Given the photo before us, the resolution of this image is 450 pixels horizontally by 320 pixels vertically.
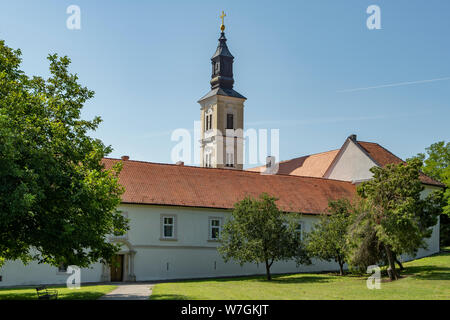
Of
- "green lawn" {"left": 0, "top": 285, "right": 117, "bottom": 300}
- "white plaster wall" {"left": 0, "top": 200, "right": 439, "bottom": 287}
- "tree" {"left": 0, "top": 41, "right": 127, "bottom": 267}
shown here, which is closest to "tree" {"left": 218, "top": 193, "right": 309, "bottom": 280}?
"white plaster wall" {"left": 0, "top": 200, "right": 439, "bottom": 287}

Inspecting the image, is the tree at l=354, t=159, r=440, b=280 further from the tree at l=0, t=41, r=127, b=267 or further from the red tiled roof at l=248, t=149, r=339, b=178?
the red tiled roof at l=248, t=149, r=339, b=178

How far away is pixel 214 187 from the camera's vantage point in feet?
132

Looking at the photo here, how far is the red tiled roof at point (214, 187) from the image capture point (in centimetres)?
3716

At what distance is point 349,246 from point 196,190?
1315cm

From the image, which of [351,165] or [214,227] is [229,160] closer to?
[351,165]

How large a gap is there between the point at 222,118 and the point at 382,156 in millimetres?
31020

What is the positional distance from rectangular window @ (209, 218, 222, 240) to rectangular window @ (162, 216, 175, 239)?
2.77m

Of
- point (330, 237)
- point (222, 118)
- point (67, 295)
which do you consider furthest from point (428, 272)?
point (222, 118)

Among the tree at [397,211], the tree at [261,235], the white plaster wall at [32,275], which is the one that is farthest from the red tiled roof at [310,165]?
the white plaster wall at [32,275]

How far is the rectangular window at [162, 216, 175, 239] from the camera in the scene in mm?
36469

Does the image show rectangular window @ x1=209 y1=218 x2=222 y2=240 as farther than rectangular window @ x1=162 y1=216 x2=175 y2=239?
Yes

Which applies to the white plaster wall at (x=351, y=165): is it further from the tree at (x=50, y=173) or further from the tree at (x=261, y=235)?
the tree at (x=50, y=173)

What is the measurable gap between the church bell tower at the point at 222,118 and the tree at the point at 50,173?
167ft

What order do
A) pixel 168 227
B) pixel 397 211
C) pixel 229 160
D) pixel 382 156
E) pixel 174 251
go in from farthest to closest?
pixel 229 160, pixel 382 156, pixel 168 227, pixel 174 251, pixel 397 211
